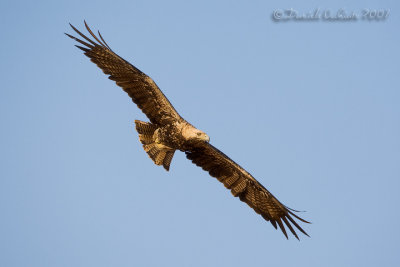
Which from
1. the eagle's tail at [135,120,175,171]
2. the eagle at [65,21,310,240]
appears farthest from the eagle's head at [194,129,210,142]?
the eagle's tail at [135,120,175,171]

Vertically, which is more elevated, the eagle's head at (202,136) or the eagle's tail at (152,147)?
the eagle's head at (202,136)

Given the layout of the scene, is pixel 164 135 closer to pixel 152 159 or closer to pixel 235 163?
pixel 152 159

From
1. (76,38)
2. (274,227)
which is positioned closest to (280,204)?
(274,227)

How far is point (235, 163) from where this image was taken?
15.4 m

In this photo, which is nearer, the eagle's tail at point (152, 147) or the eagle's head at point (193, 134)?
the eagle's head at point (193, 134)

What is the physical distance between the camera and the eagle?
1470 centimetres

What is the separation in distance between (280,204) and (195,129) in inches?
118

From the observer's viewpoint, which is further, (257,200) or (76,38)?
(257,200)

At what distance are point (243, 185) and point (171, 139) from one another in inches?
91.2

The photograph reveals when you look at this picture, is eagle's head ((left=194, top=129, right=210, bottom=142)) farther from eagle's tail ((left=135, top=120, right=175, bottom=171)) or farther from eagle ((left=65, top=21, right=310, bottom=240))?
eagle's tail ((left=135, top=120, right=175, bottom=171))

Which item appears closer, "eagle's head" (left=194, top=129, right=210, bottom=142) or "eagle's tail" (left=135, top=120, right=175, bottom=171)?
"eagle's head" (left=194, top=129, right=210, bottom=142)

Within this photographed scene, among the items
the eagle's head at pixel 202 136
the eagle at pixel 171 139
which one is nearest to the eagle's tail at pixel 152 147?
the eagle at pixel 171 139

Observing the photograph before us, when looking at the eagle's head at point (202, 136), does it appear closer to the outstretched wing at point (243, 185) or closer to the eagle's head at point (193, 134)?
the eagle's head at point (193, 134)

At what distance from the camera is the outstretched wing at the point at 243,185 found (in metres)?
15.6
